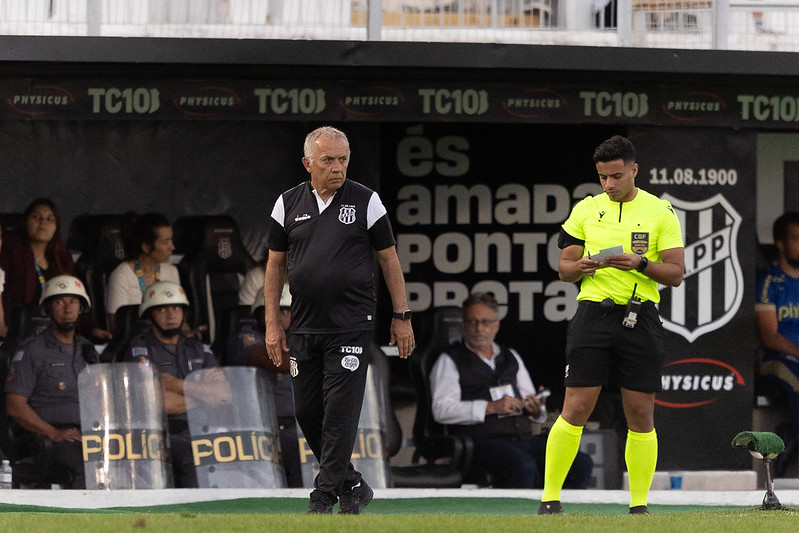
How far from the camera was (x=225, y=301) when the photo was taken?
11305 mm

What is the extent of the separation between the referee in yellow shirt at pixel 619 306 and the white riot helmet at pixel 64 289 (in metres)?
4.79

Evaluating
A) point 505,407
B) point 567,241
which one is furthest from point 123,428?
point 567,241

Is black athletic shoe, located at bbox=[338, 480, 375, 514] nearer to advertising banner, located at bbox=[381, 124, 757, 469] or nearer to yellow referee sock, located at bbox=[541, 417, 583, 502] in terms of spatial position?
yellow referee sock, located at bbox=[541, 417, 583, 502]

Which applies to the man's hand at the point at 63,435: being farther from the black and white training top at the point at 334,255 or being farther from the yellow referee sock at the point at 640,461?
the yellow referee sock at the point at 640,461

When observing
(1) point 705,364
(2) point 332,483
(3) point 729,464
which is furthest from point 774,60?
(2) point 332,483

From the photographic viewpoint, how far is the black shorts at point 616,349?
7.27 metres

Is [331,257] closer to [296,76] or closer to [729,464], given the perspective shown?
[296,76]

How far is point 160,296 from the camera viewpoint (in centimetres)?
1102

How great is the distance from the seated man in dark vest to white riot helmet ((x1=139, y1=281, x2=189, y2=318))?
2.06 m

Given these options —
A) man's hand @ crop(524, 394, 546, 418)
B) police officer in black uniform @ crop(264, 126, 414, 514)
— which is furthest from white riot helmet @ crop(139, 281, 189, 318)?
police officer in black uniform @ crop(264, 126, 414, 514)

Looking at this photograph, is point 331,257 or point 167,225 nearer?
point 331,257

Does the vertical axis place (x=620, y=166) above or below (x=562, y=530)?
above

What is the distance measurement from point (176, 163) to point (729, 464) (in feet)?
16.0

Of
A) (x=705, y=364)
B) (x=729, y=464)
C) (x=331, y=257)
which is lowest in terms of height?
(x=729, y=464)
